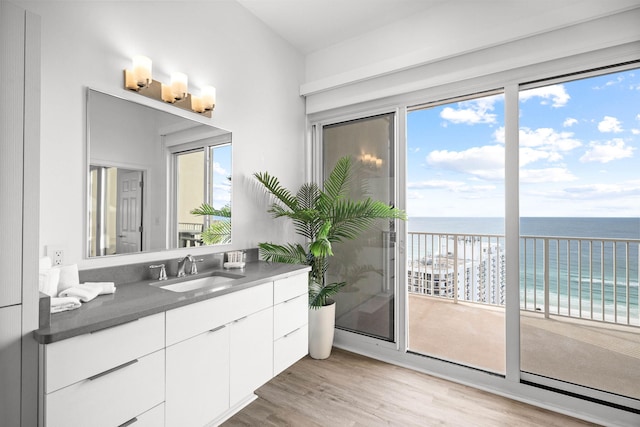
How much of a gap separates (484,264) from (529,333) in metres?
1.95

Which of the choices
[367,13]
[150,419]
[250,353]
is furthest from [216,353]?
[367,13]

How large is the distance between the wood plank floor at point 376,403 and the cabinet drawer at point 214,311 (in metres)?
0.73

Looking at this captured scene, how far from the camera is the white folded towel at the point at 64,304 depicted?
3.90 ft

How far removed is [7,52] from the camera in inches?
39.0

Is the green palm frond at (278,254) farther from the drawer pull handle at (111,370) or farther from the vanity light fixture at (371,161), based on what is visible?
the drawer pull handle at (111,370)

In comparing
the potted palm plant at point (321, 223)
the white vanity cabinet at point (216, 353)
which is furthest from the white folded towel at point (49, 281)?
the potted palm plant at point (321, 223)

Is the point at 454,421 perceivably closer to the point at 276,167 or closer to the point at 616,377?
the point at 616,377

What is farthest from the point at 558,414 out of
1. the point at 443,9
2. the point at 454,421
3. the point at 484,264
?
the point at 443,9

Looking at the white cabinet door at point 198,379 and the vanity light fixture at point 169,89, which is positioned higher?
the vanity light fixture at point 169,89

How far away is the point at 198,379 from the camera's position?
1.48 m

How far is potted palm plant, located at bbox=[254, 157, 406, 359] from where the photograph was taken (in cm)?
249

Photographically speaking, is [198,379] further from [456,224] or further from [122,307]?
[456,224]

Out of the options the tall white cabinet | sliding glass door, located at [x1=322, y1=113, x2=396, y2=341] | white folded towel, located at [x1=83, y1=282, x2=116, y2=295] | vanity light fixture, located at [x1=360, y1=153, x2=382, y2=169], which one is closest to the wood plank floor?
sliding glass door, located at [x1=322, y1=113, x2=396, y2=341]

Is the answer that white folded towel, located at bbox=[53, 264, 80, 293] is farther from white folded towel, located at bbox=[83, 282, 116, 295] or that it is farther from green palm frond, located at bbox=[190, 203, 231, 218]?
green palm frond, located at bbox=[190, 203, 231, 218]
